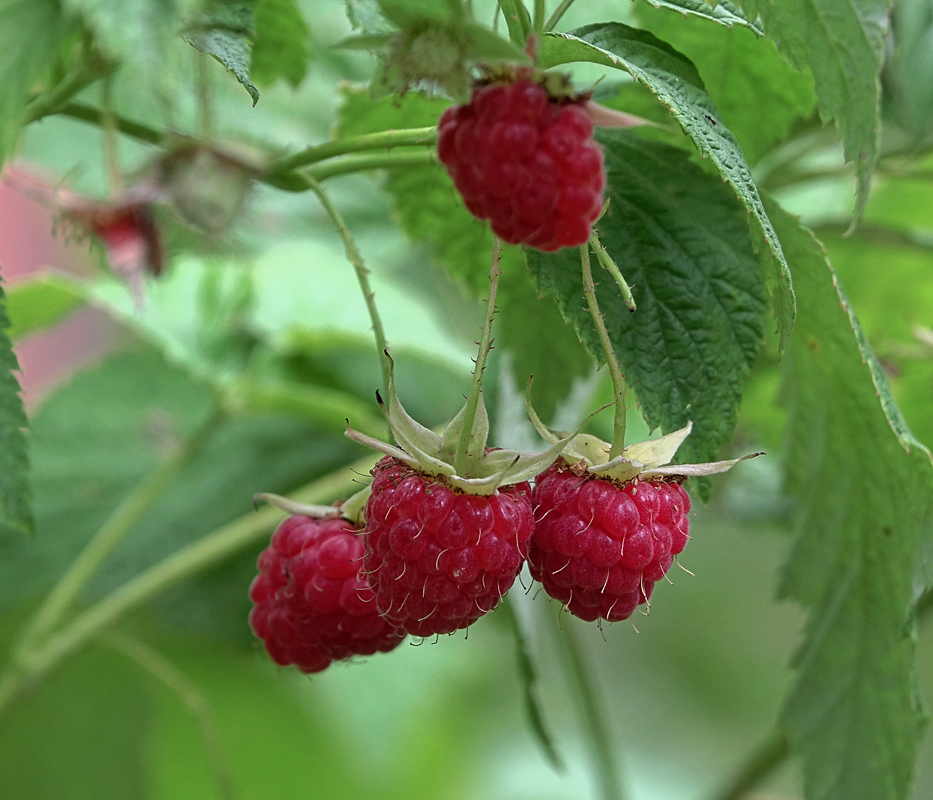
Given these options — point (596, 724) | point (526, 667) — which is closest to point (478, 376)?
point (526, 667)

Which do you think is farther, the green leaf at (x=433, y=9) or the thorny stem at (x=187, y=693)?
the thorny stem at (x=187, y=693)

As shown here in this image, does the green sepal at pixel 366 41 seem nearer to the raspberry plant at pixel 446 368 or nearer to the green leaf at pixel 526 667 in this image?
the raspberry plant at pixel 446 368

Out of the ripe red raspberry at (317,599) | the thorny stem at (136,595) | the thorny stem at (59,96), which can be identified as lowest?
the thorny stem at (136,595)

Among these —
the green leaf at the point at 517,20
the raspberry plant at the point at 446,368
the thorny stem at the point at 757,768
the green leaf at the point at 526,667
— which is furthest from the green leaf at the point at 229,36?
the thorny stem at the point at 757,768

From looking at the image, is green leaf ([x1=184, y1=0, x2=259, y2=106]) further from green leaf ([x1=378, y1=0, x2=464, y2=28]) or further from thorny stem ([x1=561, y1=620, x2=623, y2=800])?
thorny stem ([x1=561, y1=620, x2=623, y2=800])

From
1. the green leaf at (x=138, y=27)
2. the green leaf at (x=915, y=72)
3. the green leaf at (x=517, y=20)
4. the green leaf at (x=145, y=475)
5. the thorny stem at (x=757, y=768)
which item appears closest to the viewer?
the green leaf at (x=138, y=27)

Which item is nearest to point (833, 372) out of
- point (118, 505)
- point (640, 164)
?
point (640, 164)

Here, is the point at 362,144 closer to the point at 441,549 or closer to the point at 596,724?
the point at 441,549
